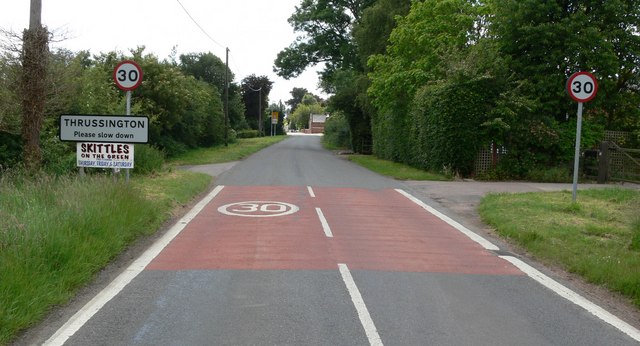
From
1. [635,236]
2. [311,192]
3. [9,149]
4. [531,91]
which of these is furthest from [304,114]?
[635,236]

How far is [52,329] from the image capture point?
5.27 metres

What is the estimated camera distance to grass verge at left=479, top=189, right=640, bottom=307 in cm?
751

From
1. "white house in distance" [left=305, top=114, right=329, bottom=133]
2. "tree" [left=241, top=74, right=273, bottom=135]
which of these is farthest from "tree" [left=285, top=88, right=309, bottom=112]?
"tree" [left=241, top=74, right=273, bottom=135]

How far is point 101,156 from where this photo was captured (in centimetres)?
1155

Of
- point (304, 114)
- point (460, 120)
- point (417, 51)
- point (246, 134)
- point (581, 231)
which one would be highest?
point (304, 114)

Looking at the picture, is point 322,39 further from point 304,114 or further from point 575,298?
point 304,114

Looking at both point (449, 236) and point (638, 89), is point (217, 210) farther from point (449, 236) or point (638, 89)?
point (638, 89)

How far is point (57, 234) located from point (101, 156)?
4776 mm

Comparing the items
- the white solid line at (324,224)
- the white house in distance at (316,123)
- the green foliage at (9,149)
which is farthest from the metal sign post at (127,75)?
the white house in distance at (316,123)

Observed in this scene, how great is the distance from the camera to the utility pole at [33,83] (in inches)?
517

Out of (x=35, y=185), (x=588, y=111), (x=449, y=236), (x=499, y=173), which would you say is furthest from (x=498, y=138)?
(x=35, y=185)

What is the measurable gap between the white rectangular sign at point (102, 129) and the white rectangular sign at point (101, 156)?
191mm

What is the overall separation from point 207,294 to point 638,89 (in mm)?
22322

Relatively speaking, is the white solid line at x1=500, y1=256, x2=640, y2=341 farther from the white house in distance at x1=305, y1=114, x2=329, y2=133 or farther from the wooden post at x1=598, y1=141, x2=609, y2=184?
the white house in distance at x1=305, y1=114, x2=329, y2=133
